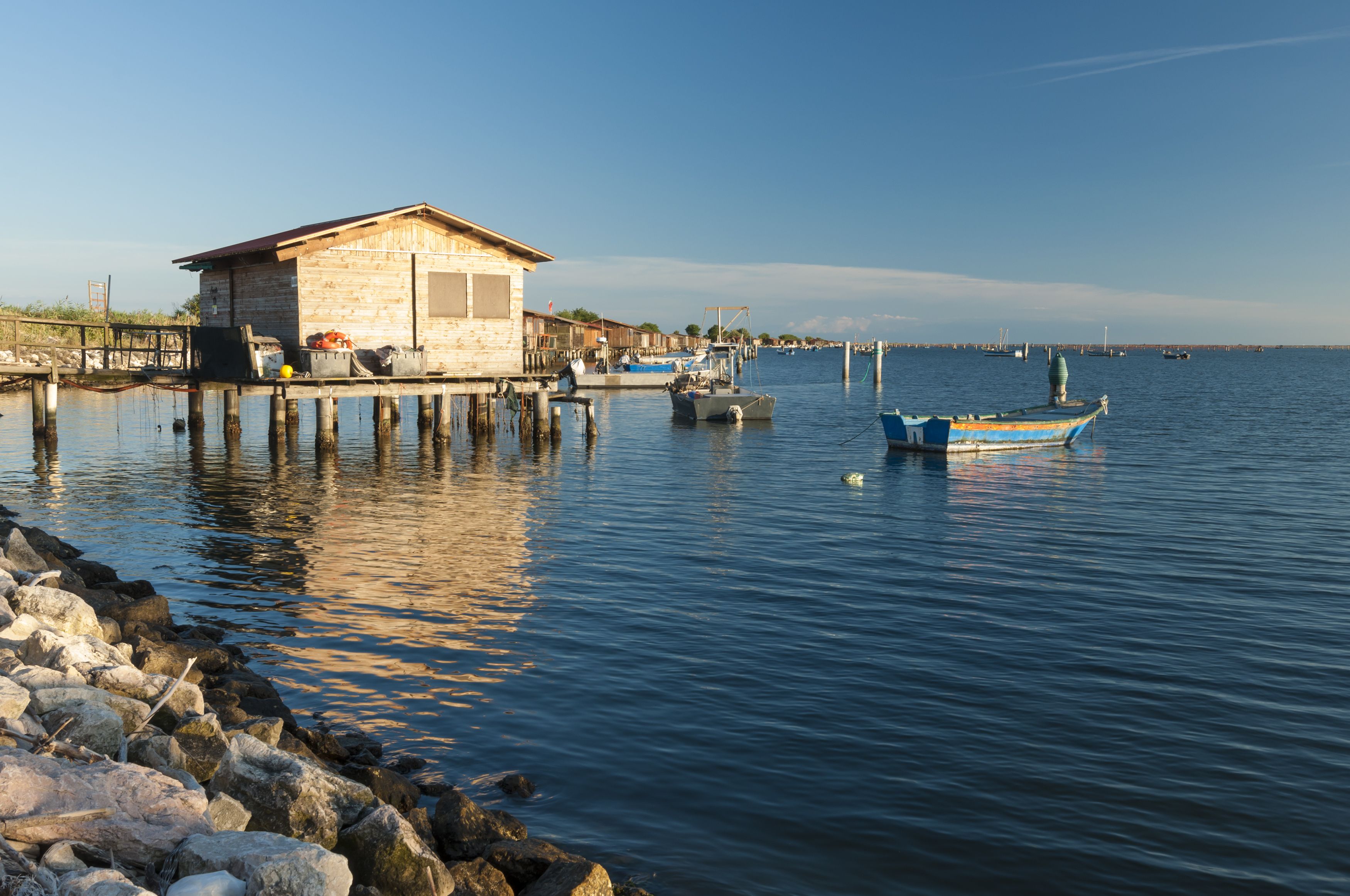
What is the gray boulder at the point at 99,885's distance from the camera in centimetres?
459

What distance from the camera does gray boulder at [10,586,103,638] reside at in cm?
946

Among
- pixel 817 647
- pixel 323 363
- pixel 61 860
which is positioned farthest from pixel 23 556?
pixel 323 363

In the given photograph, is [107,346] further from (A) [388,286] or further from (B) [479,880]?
(B) [479,880]

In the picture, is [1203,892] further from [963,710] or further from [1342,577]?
[1342,577]

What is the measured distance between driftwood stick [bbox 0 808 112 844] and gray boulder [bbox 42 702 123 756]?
138 centimetres

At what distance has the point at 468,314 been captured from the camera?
3114 cm

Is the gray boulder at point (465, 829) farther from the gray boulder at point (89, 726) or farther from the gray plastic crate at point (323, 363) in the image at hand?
the gray plastic crate at point (323, 363)

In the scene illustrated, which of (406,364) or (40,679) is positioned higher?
(406,364)

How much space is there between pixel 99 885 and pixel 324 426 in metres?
27.5

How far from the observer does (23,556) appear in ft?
41.0

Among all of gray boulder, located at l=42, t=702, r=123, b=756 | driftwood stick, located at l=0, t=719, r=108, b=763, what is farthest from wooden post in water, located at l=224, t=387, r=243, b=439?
driftwood stick, located at l=0, t=719, r=108, b=763

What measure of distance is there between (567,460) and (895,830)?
2691 cm

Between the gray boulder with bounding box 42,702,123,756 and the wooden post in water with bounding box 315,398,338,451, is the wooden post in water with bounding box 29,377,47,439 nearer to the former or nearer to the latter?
the wooden post in water with bounding box 315,398,338,451

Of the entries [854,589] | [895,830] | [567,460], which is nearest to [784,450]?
[567,460]
